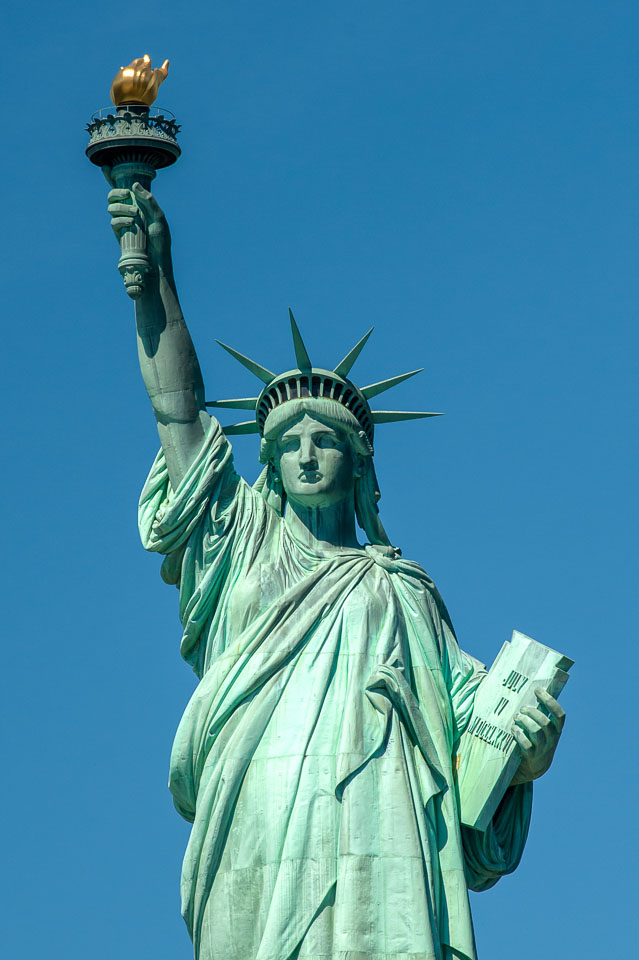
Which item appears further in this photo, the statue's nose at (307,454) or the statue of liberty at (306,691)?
the statue's nose at (307,454)

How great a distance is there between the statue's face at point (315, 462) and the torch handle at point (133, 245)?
72.6 inches

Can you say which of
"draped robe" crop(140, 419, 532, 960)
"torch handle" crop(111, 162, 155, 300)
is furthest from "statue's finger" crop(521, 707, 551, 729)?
"torch handle" crop(111, 162, 155, 300)

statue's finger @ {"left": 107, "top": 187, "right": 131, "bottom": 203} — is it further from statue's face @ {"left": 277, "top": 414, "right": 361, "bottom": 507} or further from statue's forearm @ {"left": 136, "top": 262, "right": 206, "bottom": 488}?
statue's face @ {"left": 277, "top": 414, "right": 361, "bottom": 507}

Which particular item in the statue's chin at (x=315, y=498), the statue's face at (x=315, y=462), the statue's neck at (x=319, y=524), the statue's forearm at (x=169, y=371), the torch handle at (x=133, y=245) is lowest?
the statue's neck at (x=319, y=524)

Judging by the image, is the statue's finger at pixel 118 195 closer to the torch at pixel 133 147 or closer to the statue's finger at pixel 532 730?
the torch at pixel 133 147

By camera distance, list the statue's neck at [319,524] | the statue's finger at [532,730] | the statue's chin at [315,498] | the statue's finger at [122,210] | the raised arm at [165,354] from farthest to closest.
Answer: the statue's neck at [319,524] < the statue's chin at [315,498] < the raised arm at [165,354] < the statue's finger at [122,210] < the statue's finger at [532,730]

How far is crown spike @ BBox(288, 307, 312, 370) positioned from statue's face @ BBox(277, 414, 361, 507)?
47 centimetres

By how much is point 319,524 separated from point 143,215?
10.2ft

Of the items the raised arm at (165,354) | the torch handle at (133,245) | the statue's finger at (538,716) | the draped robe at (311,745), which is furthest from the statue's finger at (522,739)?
the torch handle at (133,245)

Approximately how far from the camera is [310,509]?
2280 cm

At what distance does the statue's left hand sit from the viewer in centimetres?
2147

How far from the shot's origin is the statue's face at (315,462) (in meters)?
22.6

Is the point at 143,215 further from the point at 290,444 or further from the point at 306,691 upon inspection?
the point at 306,691

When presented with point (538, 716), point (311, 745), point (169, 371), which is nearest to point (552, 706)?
point (538, 716)
